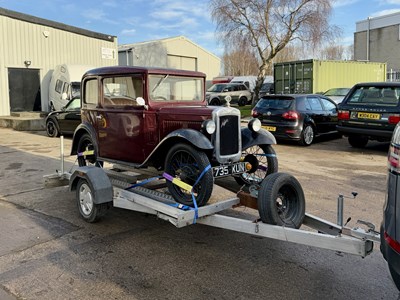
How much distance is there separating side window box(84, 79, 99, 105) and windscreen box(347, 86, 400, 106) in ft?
22.9

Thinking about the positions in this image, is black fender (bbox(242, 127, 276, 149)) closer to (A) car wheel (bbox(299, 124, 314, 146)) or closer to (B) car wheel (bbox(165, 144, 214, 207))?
(B) car wheel (bbox(165, 144, 214, 207))

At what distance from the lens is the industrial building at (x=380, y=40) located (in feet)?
156

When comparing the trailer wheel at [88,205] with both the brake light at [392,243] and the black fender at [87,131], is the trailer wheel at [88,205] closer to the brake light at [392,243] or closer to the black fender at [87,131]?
the black fender at [87,131]

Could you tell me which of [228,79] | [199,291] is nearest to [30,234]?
[199,291]

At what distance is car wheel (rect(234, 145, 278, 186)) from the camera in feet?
17.3

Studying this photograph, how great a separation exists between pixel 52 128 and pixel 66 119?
1133 millimetres

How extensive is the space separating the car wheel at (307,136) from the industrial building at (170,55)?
23.3 metres

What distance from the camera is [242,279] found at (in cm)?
370

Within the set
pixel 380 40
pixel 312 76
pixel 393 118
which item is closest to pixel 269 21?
pixel 312 76

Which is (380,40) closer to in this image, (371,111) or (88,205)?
(371,111)

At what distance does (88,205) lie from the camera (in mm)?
5266

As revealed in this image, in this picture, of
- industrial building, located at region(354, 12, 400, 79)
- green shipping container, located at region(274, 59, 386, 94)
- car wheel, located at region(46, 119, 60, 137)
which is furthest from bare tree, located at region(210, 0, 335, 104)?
industrial building, located at region(354, 12, 400, 79)

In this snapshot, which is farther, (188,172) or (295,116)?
(295,116)

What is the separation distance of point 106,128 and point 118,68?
907 millimetres
